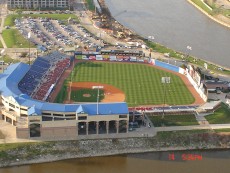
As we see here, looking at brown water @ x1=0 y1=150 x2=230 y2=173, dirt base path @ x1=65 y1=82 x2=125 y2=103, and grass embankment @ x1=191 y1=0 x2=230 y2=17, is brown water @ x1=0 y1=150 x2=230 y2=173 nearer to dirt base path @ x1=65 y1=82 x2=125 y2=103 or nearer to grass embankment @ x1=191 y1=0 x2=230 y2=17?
dirt base path @ x1=65 y1=82 x2=125 y2=103

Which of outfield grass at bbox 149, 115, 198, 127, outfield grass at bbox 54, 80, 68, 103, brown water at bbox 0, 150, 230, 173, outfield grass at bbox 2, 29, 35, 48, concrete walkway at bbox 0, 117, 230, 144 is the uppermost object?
outfield grass at bbox 2, 29, 35, 48

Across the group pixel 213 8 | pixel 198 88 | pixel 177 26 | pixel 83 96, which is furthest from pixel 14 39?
pixel 213 8

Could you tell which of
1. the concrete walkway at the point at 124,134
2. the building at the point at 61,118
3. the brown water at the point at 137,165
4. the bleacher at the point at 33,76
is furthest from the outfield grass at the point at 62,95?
the brown water at the point at 137,165

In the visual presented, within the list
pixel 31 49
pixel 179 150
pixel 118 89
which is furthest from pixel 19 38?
pixel 179 150

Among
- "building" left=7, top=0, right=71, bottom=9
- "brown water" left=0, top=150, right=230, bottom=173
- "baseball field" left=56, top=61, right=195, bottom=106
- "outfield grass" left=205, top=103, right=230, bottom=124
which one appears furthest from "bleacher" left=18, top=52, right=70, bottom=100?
"building" left=7, top=0, right=71, bottom=9

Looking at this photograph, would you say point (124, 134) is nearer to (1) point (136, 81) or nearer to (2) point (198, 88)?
(1) point (136, 81)

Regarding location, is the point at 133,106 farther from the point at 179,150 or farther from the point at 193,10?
the point at 193,10
